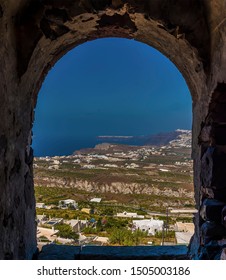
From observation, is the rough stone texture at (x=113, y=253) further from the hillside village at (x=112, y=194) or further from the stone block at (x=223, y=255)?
the hillside village at (x=112, y=194)

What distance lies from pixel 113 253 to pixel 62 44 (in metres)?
2.16

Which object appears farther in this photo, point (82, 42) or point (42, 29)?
point (82, 42)

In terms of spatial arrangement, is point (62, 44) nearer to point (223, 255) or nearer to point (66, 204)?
point (223, 255)

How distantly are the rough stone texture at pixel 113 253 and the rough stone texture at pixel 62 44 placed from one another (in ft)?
1.03

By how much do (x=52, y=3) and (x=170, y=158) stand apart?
40.6 metres

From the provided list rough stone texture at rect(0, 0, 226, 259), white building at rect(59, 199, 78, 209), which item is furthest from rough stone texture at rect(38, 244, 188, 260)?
white building at rect(59, 199, 78, 209)

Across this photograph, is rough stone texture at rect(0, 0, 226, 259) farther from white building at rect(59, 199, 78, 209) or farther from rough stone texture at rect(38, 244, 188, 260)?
white building at rect(59, 199, 78, 209)

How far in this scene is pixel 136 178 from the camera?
32.6 m

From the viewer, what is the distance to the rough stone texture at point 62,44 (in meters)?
2.27

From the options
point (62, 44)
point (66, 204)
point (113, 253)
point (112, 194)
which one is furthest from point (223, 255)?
point (112, 194)

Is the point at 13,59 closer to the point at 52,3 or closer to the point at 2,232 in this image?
the point at 52,3

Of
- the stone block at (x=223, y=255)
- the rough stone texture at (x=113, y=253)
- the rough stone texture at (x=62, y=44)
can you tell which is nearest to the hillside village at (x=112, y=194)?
the rough stone texture at (x=113, y=253)

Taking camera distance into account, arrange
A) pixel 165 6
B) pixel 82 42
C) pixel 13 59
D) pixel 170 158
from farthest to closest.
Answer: pixel 170 158 → pixel 82 42 → pixel 165 6 → pixel 13 59

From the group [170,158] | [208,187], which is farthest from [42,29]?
[170,158]
